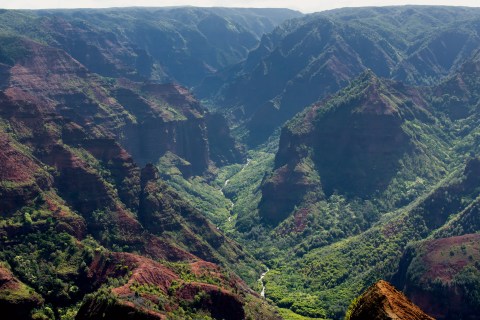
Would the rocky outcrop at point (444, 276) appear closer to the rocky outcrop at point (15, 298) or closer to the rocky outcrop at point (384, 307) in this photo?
the rocky outcrop at point (15, 298)

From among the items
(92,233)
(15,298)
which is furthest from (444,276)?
(15,298)

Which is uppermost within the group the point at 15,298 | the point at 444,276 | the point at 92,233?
the point at 15,298

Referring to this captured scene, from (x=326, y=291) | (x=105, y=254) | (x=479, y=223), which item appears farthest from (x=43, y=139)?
(x=479, y=223)

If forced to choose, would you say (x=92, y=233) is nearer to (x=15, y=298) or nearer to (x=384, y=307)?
(x=15, y=298)

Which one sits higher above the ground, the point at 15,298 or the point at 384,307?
the point at 384,307

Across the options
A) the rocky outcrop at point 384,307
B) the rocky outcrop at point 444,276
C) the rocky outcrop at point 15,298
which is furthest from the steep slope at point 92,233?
the rocky outcrop at point 384,307

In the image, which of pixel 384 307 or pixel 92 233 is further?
pixel 92 233

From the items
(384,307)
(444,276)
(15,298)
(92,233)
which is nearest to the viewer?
(384,307)

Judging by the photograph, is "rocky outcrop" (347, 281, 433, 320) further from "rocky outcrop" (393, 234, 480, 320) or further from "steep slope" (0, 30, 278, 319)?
"rocky outcrop" (393, 234, 480, 320)

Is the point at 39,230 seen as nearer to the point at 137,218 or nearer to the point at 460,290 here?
the point at 137,218
